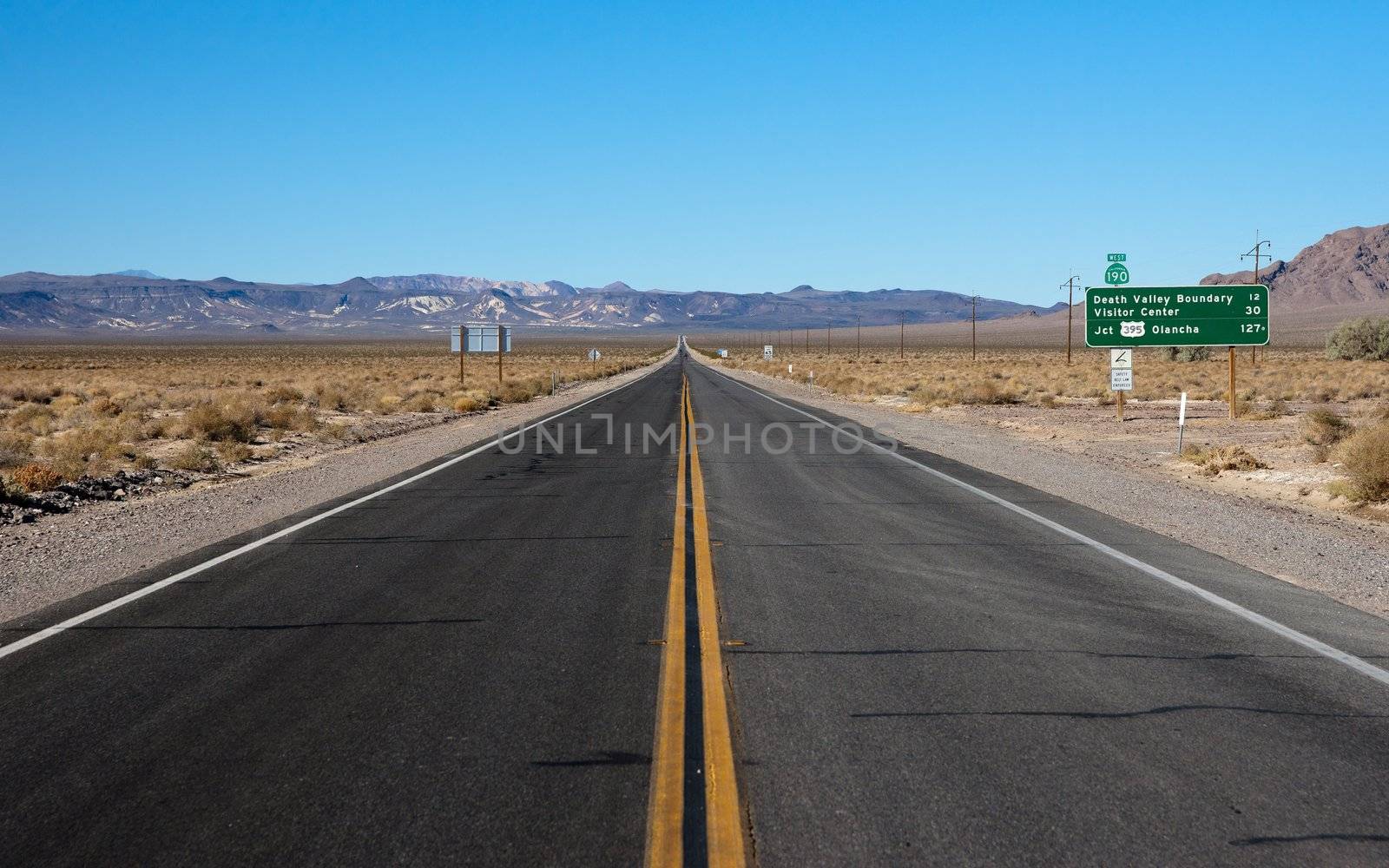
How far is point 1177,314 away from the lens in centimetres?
2728

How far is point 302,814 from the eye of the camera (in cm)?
443

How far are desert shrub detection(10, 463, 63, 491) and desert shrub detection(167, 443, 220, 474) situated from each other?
2.84m

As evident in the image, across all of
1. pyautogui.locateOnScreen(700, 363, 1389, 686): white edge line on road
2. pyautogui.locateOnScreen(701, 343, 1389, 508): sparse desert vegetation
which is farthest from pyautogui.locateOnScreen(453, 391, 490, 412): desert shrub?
pyautogui.locateOnScreen(700, 363, 1389, 686): white edge line on road

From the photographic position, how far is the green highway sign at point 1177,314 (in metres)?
27.2

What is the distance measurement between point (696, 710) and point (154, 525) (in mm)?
9093

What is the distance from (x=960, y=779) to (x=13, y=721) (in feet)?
15.5

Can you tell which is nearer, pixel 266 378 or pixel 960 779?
pixel 960 779

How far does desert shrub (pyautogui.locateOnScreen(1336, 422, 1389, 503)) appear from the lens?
13664 mm

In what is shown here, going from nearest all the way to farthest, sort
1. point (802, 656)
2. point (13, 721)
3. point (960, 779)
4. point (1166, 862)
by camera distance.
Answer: point (1166, 862) < point (960, 779) < point (13, 721) < point (802, 656)

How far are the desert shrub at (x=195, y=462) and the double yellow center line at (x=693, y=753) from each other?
13017 millimetres

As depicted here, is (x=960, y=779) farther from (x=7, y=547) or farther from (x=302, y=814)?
(x=7, y=547)

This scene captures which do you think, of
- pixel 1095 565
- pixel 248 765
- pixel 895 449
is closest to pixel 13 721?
pixel 248 765

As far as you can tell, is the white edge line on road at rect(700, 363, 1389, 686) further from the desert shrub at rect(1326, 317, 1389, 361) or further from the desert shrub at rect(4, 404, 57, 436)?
the desert shrub at rect(1326, 317, 1389, 361)

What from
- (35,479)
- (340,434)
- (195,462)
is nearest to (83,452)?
(195,462)
